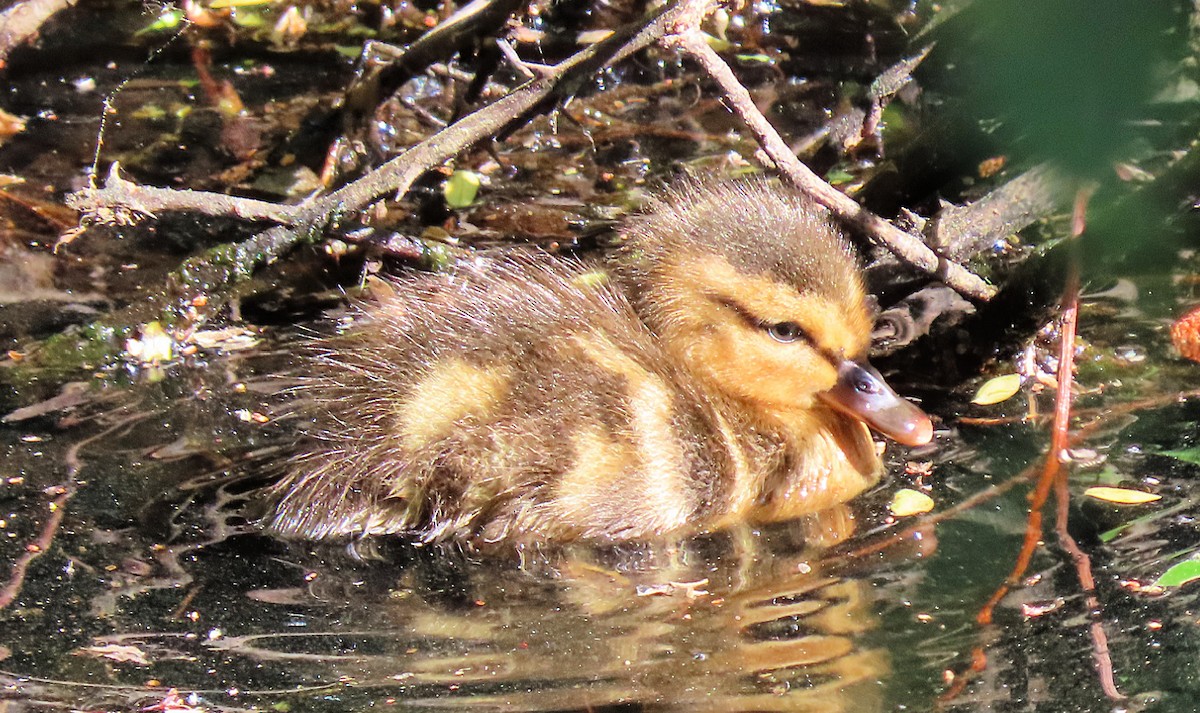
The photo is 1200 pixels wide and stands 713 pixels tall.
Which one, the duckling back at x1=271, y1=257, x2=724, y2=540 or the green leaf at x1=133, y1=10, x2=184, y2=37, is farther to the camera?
the green leaf at x1=133, y1=10, x2=184, y2=37

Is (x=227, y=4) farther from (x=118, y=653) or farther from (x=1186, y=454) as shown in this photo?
(x=1186, y=454)

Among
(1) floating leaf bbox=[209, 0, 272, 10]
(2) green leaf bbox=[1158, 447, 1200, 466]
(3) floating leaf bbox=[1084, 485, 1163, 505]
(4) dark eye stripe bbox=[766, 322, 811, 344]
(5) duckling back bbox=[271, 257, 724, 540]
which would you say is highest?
(1) floating leaf bbox=[209, 0, 272, 10]

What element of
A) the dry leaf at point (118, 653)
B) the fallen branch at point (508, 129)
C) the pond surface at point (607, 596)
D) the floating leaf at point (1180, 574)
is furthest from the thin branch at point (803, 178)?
the dry leaf at point (118, 653)

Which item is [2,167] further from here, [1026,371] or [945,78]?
[1026,371]

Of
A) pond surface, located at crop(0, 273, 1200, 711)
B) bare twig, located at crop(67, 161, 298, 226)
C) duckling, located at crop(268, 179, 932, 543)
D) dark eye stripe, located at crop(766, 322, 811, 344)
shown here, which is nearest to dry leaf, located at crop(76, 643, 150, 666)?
pond surface, located at crop(0, 273, 1200, 711)

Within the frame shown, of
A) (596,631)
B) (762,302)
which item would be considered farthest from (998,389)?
(596,631)

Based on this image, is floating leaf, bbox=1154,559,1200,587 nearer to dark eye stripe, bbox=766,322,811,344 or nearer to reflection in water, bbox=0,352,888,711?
reflection in water, bbox=0,352,888,711

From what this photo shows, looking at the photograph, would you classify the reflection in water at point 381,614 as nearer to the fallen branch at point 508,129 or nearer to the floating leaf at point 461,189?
the fallen branch at point 508,129
